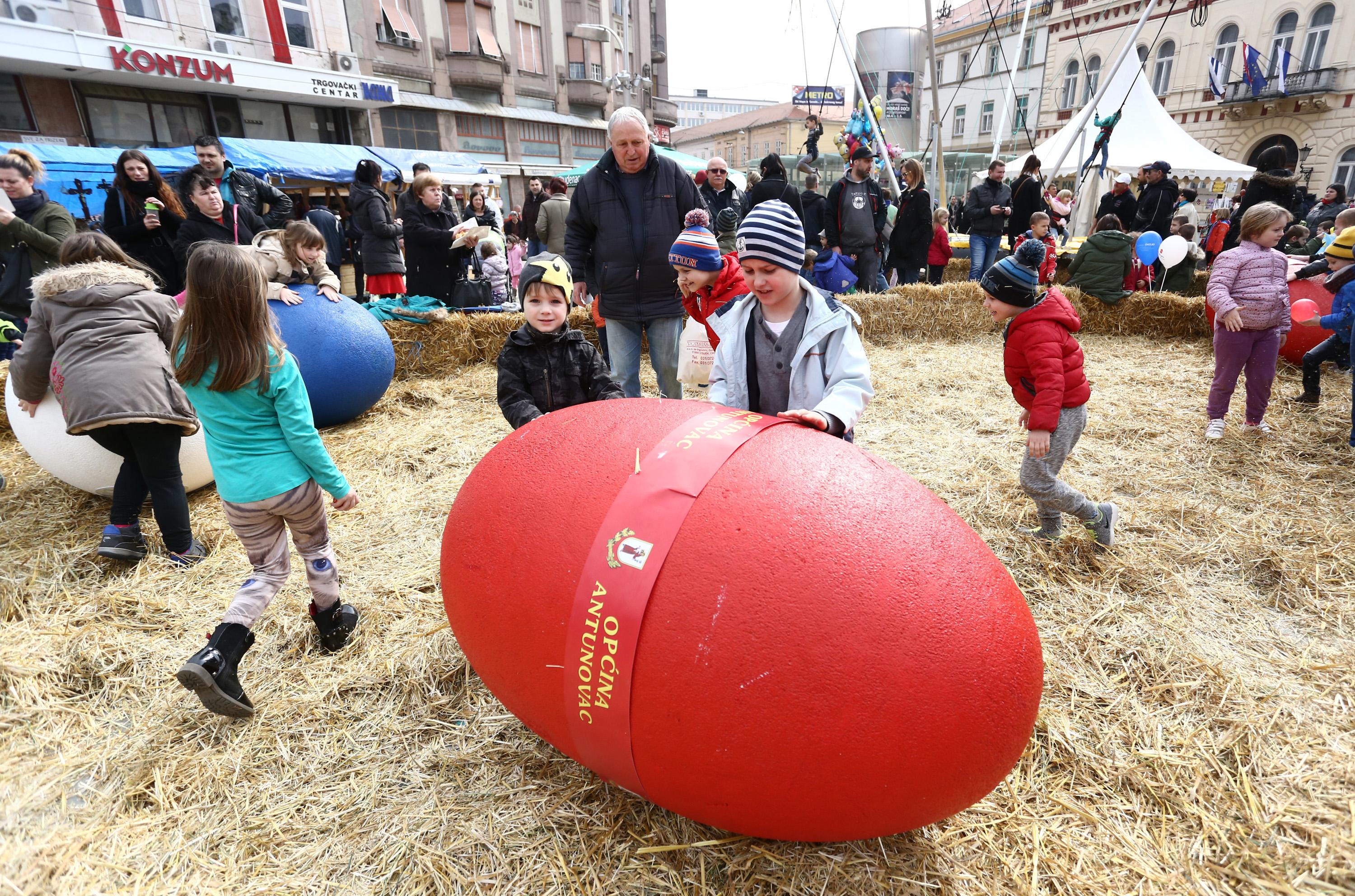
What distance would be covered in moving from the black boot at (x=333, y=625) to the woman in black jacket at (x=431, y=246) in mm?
5480

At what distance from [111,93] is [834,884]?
28529mm

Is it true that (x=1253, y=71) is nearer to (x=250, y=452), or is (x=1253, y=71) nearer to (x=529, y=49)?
(x=529, y=49)

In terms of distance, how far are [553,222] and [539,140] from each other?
103 ft

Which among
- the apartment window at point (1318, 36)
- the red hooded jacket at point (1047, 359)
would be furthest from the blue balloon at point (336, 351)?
the apartment window at point (1318, 36)

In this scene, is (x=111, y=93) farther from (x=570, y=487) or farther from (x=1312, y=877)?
(x=1312, y=877)

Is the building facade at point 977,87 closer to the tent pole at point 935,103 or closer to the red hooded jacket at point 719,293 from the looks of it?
the tent pole at point 935,103

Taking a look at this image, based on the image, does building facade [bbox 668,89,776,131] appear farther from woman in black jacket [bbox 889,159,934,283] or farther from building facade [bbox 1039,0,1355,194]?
woman in black jacket [bbox 889,159,934,283]

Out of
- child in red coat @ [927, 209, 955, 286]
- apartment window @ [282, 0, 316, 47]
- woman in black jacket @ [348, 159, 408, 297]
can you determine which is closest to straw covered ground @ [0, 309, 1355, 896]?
woman in black jacket @ [348, 159, 408, 297]

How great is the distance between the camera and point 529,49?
36312 mm

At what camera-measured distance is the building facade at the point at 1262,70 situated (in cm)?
2584

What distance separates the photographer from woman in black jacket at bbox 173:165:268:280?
5.60m

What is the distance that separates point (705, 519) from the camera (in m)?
1.79

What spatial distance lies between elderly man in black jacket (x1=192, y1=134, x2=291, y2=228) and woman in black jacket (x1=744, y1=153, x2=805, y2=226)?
5515mm

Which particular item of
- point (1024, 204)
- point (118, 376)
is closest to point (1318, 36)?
point (1024, 204)
